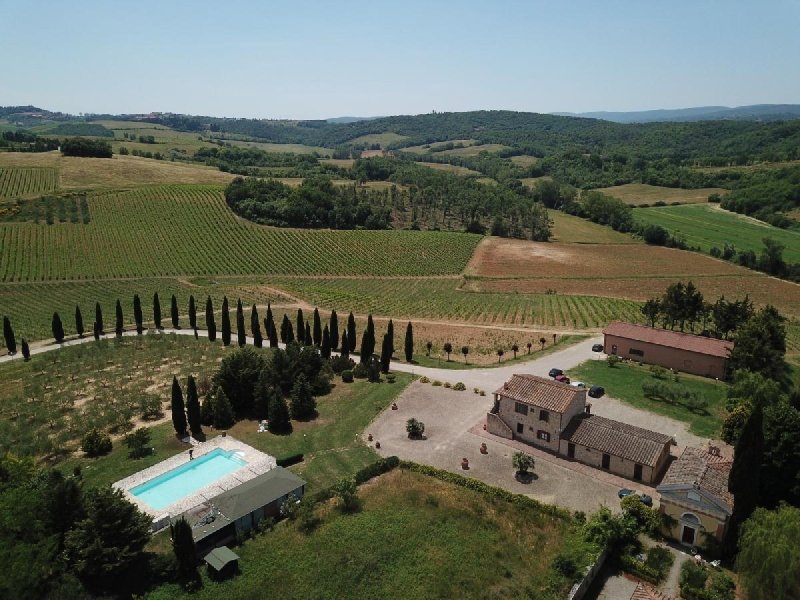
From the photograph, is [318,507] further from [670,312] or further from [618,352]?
[670,312]

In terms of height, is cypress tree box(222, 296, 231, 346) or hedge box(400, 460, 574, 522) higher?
cypress tree box(222, 296, 231, 346)

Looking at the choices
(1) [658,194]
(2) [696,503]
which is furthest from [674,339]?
(1) [658,194]

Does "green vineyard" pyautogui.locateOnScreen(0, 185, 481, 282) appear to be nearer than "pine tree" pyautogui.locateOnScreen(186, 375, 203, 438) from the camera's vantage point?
No

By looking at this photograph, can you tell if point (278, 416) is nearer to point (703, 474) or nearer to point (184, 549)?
point (184, 549)

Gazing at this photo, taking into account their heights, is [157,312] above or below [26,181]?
below

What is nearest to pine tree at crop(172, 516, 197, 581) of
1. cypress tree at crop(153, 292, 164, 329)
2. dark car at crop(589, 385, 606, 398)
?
dark car at crop(589, 385, 606, 398)

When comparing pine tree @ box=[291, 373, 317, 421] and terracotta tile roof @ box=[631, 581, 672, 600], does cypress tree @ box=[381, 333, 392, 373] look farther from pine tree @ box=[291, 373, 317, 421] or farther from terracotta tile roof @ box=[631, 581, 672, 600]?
terracotta tile roof @ box=[631, 581, 672, 600]

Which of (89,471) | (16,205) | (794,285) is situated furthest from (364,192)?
(89,471)
